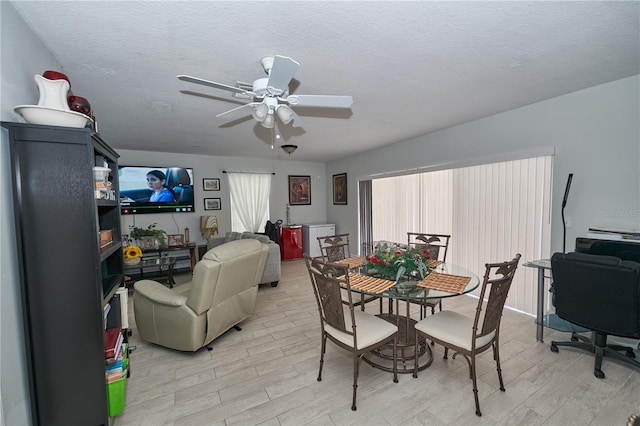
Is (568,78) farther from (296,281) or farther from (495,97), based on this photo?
(296,281)

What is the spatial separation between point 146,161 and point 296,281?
12.3ft

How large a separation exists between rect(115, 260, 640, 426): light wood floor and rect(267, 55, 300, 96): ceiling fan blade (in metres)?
2.20

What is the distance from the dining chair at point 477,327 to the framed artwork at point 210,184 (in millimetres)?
5106

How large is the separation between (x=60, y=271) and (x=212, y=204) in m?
4.60

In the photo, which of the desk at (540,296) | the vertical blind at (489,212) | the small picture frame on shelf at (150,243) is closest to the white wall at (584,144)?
the vertical blind at (489,212)

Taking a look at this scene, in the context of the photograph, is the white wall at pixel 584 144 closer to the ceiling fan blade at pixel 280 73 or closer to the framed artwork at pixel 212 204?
the ceiling fan blade at pixel 280 73

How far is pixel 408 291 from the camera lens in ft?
6.86

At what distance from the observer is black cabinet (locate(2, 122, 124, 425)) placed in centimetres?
135

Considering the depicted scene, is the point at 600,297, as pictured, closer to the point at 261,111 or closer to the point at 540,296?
the point at 540,296

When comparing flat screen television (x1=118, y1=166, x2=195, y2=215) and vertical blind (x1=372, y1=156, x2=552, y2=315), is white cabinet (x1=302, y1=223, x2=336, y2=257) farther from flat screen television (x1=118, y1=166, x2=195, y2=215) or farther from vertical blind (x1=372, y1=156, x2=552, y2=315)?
flat screen television (x1=118, y1=166, x2=195, y2=215)

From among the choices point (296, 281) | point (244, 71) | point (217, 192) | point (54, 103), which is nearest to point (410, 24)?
Answer: point (244, 71)

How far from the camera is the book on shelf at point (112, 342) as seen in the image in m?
1.69

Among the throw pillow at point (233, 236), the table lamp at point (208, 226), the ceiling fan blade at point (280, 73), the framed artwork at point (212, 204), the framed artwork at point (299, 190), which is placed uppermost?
the ceiling fan blade at point (280, 73)

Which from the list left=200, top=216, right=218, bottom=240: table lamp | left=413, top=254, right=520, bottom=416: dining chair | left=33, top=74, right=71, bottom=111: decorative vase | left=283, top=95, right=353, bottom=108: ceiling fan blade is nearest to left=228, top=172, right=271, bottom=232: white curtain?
left=200, top=216, right=218, bottom=240: table lamp
